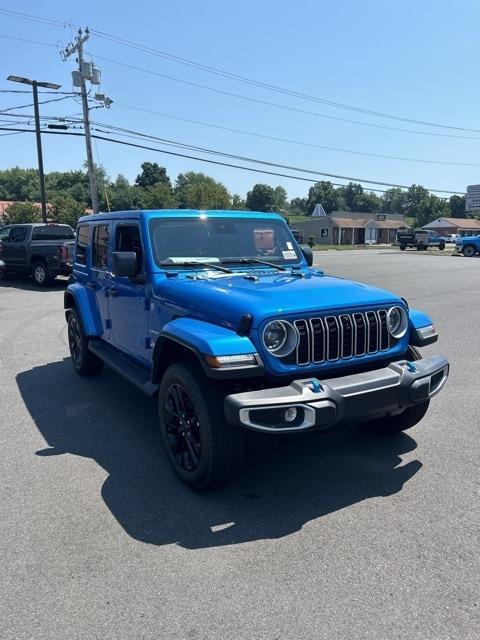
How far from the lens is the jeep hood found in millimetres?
3176

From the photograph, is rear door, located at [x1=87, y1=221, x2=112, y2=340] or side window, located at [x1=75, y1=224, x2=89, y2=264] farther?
side window, located at [x1=75, y1=224, x2=89, y2=264]

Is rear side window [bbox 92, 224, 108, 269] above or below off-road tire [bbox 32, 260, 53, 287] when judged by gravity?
above

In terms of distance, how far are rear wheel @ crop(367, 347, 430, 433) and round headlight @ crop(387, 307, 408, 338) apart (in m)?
0.23

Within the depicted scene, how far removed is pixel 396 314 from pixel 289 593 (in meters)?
2.09

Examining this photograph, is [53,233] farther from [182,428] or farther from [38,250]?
[182,428]

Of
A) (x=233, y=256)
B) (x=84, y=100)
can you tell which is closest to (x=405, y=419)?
(x=233, y=256)

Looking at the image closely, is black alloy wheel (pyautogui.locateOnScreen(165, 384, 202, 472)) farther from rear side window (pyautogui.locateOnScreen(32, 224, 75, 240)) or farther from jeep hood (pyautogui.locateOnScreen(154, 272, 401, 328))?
rear side window (pyautogui.locateOnScreen(32, 224, 75, 240))

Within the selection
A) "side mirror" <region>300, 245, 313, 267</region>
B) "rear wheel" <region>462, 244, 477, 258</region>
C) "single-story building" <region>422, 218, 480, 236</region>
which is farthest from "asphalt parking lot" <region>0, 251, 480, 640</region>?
"single-story building" <region>422, 218, 480, 236</region>

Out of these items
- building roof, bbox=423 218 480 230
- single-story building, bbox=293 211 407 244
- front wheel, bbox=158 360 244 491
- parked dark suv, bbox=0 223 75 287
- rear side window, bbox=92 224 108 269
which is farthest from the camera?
building roof, bbox=423 218 480 230

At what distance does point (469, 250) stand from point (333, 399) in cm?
3530

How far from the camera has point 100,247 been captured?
5371 mm

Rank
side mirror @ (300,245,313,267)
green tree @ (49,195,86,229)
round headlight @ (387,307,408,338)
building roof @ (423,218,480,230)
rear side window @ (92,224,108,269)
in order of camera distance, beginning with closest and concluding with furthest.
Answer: round headlight @ (387,307,408,338), side mirror @ (300,245,313,267), rear side window @ (92,224,108,269), green tree @ (49,195,86,229), building roof @ (423,218,480,230)

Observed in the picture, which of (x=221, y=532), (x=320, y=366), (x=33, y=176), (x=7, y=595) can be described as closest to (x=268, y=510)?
(x=221, y=532)

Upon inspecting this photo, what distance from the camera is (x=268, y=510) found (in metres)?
3.16
